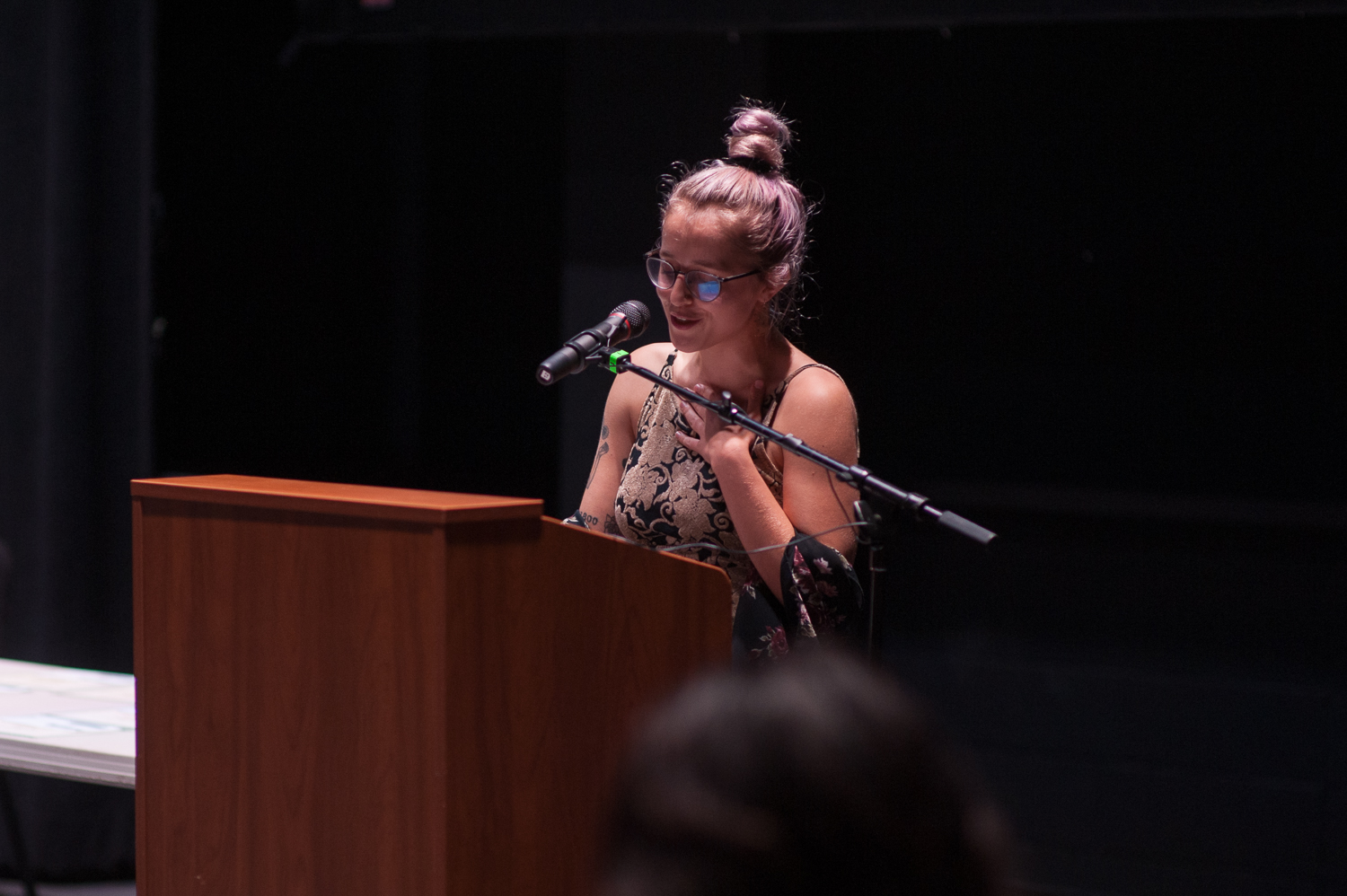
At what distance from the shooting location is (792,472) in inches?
75.6

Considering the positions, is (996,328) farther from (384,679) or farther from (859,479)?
(384,679)

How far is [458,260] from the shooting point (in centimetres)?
541

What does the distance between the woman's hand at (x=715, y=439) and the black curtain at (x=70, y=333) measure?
2.48 metres

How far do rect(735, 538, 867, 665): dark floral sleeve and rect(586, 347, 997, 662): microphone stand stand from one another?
0.13 meters

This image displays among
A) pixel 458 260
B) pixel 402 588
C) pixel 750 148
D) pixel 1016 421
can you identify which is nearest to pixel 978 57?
pixel 1016 421

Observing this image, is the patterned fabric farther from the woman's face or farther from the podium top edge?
the podium top edge

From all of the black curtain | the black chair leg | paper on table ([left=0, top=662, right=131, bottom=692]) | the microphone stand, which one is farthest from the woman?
the black curtain

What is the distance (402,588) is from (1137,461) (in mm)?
3372

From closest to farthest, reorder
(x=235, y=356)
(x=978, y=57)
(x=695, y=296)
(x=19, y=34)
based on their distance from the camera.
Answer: (x=695, y=296) → (x=19, y=34) → (x=978, y=57) → (x=235, y=356)

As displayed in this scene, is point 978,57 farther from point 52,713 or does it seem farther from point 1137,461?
point 52,713

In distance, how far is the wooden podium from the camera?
143 centimetres

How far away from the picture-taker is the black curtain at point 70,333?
3.87m

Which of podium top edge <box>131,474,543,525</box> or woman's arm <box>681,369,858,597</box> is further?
woman's arm <box>681,369,858,597</box>

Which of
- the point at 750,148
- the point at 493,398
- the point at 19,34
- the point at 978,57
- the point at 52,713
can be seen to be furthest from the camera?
the point at 493,398
